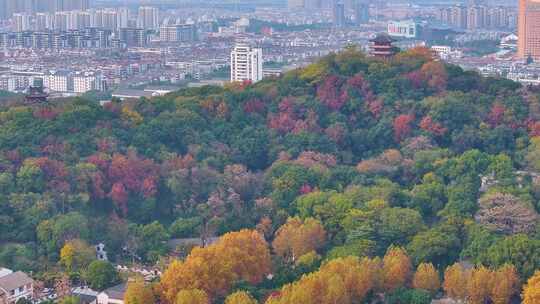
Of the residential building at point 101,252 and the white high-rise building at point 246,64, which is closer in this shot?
the residential building at point 101,252

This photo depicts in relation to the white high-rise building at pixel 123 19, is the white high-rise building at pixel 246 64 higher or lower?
lower

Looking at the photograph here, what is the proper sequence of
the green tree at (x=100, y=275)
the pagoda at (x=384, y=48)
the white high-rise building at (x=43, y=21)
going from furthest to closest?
the white high-rise building at (x=43, y=21) < the pagoda at (x=384, y=48) < the green tree at (x=100, y=275)

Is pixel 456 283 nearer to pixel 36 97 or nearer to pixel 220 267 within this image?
pixel 220 267

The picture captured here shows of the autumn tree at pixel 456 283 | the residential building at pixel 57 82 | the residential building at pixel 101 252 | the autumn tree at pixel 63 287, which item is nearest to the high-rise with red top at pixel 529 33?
the residential building at pixel 57 82

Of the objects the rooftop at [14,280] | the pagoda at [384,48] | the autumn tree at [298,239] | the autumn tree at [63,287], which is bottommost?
the autumn tree at [63,287]

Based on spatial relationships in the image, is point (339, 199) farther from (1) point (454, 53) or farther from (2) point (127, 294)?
(1) point (454, 53)

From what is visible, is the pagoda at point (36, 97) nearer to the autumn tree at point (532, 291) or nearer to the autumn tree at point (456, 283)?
the autumn tree at point (456, 283)
